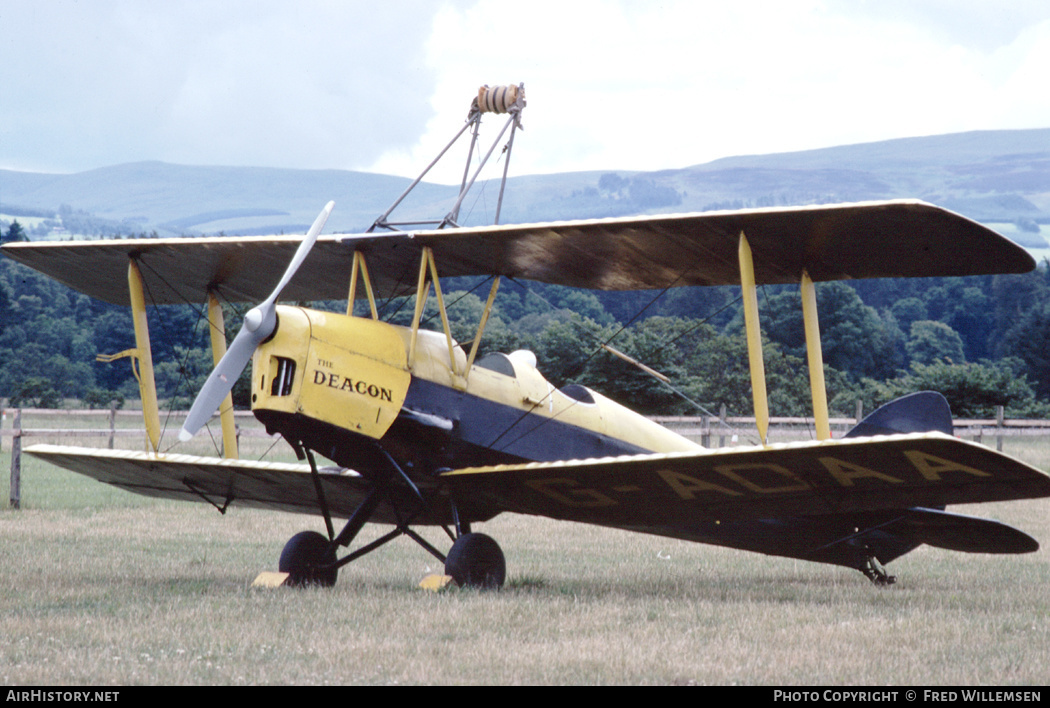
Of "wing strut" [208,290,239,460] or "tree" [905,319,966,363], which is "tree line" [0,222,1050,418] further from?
"wing strut" [208,290,239,460]

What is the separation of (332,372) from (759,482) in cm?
327

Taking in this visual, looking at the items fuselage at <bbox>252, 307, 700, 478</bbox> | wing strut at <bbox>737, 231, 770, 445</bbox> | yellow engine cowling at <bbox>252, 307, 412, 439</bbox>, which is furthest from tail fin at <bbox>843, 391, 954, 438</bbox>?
yellow engine cowling at <bbox>252, 307, 412, 439</bbox>

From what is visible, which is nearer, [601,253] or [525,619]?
[525,619]

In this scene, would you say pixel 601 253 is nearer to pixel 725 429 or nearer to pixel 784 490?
pixel 784 490

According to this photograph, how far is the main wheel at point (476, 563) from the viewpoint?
8.51 metres

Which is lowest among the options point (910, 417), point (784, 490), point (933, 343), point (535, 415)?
point (933, 343)

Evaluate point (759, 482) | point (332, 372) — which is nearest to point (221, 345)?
point (332, 372)

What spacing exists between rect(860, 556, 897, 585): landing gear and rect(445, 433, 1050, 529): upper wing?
1.74 m

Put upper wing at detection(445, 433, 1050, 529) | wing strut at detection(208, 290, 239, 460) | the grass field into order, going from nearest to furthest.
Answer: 1. the grass field
2. upper wing at detection(445, 433, 1050, 529)
3. wing strut at detection(208, 290, 239, 460)

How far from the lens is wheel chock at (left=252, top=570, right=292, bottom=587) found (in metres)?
8.70

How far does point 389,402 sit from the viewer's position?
27.3 ft

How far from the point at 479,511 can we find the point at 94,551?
450cm

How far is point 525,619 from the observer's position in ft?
23.1

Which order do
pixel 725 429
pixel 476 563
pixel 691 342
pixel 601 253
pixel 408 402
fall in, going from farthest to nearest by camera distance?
pixel 691 342 < pixel 725 429 < pixel 601 253 < pixel 476 563 < pixel 408 402
